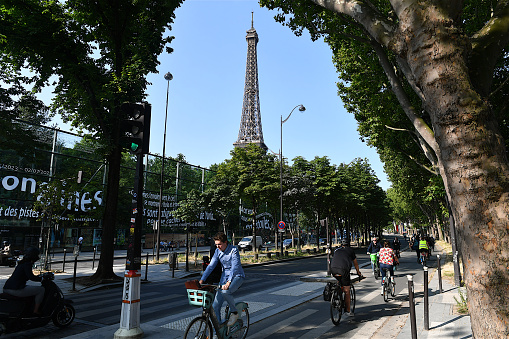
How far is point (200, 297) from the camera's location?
15.5 feet

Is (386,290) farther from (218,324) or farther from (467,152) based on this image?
(467,152)

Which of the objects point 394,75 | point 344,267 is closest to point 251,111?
point 394,75

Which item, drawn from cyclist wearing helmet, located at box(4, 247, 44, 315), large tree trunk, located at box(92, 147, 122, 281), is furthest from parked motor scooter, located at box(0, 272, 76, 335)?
large tree trunk, located at box(92, 147, 122, 281)

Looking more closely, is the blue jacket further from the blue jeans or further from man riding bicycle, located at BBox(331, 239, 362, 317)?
man riding bicycle, located at BBox(331, 239, 362, 317)

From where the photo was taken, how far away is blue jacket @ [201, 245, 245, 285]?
5.41 m

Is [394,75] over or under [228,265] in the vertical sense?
over

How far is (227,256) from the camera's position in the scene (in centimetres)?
552

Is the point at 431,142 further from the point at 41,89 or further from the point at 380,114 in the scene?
the point at 41,89

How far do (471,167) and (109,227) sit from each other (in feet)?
45.5

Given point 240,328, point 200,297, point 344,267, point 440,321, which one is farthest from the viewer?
point 344,267

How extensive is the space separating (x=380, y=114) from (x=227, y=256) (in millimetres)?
10529

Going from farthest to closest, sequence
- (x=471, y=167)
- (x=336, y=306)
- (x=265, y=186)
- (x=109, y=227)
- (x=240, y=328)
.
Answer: (x=265, y=186) < (x=109, y=227) < (x=336, y=306) < (x=240, y=328) < (x=471, y=167)

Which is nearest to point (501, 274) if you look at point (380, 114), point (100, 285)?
point (380, 114)

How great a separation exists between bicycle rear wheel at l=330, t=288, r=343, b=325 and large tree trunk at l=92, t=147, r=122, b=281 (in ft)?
32.8
